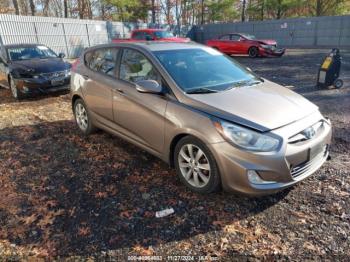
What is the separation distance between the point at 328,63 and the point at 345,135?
3937 mm

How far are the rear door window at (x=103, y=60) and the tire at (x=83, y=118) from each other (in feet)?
2.24

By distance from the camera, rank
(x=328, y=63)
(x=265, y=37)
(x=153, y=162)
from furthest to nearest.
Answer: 1. (x=265, y=37)
2. (x=328, y=63)
3. (x=153, y=162)

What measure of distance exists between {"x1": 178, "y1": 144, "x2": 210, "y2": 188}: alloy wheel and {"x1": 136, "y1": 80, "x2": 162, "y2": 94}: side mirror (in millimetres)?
747

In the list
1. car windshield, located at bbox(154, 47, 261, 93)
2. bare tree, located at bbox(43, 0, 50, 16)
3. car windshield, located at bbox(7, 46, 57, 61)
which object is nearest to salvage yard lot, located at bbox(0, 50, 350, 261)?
car windshield, located at bbox(154, 47, 261, 93)

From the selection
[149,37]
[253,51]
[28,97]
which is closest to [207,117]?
[28,97]

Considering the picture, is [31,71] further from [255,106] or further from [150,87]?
[255,106]

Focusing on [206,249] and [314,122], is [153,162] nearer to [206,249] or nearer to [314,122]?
[206,249]

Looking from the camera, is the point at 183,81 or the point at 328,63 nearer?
the point at 183,81

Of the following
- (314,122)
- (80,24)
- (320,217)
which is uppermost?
(80,24)

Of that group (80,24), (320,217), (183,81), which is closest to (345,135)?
(320,217)

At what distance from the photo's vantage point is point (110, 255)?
2518mm

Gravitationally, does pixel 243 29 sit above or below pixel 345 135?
above

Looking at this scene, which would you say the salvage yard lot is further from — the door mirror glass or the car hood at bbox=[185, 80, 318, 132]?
the door mirror glass

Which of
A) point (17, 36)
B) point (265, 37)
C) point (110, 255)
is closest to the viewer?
point (110, 255)
